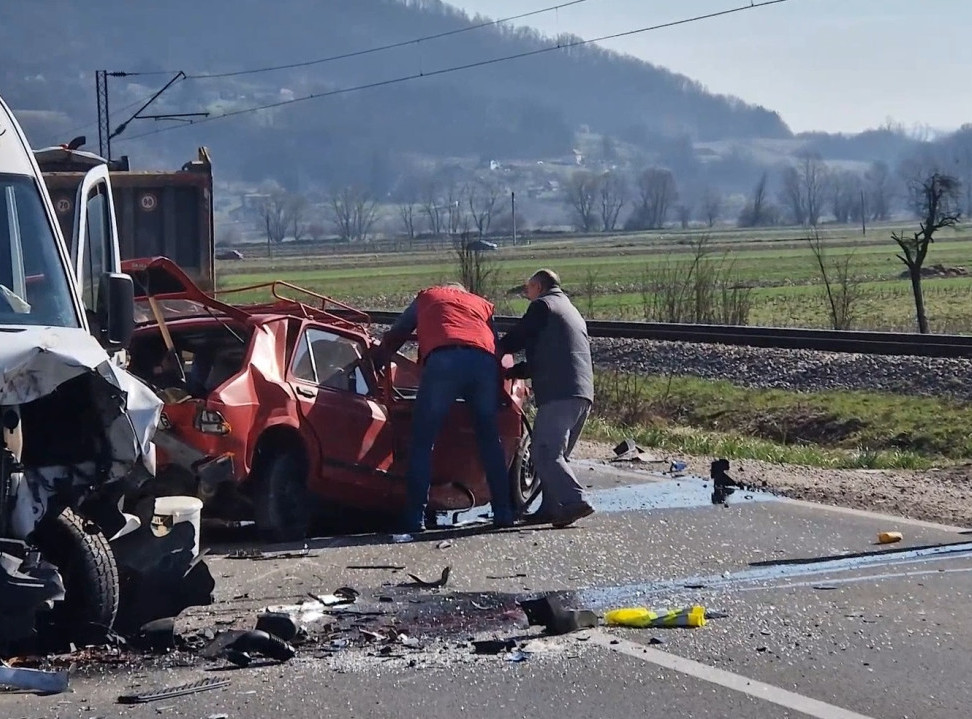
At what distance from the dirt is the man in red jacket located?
2810 mm

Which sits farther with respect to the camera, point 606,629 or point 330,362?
point 330,362

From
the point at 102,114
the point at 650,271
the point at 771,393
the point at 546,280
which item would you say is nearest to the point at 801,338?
the point at 771,393

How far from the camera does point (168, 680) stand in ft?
20.6

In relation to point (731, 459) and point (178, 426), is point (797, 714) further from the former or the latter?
point (731, 459)

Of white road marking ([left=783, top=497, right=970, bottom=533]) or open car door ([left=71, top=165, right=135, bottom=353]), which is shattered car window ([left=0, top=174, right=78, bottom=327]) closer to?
open car door ([left=71, top=165, right=135, bottom=353])

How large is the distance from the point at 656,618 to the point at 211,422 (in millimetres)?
3227

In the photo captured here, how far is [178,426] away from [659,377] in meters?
15.6

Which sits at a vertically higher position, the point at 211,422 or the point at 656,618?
the point at 211,422

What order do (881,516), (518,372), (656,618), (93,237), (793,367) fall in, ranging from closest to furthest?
(656,618) → (93,237) → (881,516) → (518,372) → (793,367)

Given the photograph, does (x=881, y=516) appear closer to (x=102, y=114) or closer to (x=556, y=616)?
(x=556, y=616)

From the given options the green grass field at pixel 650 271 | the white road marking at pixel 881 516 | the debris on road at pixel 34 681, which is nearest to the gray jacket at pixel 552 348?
the white road marking at pixel 881 516

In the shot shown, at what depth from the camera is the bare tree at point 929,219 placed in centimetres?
3249

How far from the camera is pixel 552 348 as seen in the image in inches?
426

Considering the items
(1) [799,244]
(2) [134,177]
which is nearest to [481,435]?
(2) [134,177]
